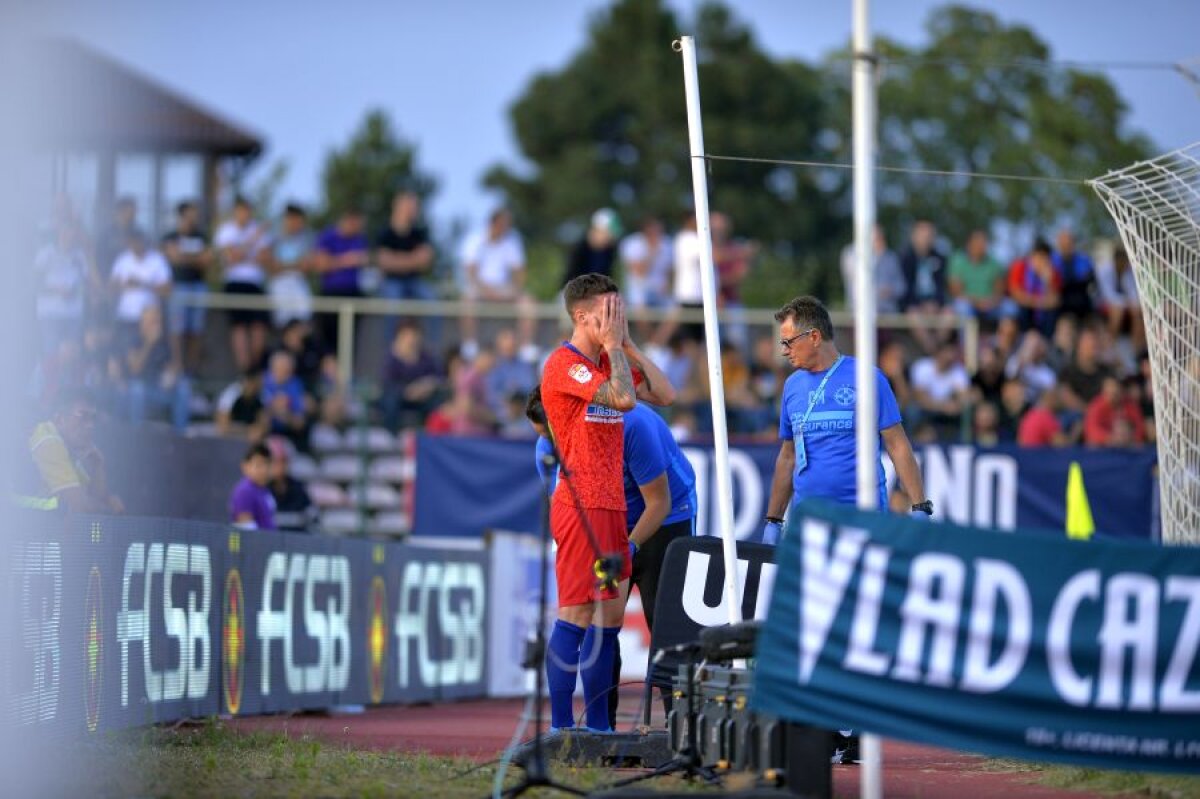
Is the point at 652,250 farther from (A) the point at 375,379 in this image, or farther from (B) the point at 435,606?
(B) the point at 435,606

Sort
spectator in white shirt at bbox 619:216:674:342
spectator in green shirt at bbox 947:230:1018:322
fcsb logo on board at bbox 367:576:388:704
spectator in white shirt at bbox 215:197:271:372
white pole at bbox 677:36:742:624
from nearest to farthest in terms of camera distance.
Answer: white pole at bbox 677:36:742:624, fcsb logo on board at bbox 367:576:388:704, spectator in white shirt at bbox 215:197:271:372, spectator in white shirt at bbox 619:216:674:342, spectator in green shirt at bbox 947:230:1018:322

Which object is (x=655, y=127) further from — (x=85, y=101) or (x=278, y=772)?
(x=278, y=772)

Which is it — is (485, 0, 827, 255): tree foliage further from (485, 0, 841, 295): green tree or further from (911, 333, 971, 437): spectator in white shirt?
(911, 333, 971, 437): spectator in white shirt

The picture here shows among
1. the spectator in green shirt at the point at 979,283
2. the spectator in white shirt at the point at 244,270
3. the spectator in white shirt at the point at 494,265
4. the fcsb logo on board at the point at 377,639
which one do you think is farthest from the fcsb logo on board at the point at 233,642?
the spectator in green shirt at the point at 979,283

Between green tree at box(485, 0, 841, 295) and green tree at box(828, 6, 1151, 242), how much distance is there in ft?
14.1

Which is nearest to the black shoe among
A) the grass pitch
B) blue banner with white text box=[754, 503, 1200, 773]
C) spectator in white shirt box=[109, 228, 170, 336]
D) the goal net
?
the grass pitch

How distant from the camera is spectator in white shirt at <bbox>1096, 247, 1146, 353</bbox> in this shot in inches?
878

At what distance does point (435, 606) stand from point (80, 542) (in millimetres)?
6882

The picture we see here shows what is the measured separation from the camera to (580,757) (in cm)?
905

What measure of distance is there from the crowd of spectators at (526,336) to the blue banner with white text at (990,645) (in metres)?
11.9

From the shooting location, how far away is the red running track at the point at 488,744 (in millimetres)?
8812

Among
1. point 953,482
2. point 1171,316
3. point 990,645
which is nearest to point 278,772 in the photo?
point 990,645

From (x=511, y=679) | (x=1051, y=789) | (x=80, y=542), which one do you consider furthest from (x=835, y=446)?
(x=511, y=679)

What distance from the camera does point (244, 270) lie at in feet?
70.7
